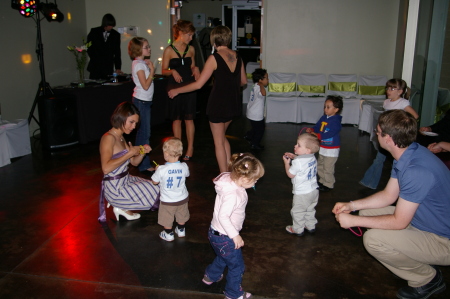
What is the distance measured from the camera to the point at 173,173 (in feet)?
10.3

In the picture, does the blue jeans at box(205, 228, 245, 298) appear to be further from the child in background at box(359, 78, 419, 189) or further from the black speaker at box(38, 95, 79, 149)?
the black speaker at box(38, 95, 79, 149)

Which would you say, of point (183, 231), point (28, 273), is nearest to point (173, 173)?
point (183, 231)

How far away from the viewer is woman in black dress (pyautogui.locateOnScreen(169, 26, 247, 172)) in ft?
13.0

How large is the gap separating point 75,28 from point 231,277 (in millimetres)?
7468

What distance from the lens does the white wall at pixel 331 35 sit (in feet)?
26.7

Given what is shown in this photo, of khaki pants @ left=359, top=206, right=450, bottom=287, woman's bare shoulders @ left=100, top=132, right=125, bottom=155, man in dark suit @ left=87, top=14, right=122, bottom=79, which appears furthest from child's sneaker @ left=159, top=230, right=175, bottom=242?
man in dark suit @ left=87, top=14, right=122, bottom=79

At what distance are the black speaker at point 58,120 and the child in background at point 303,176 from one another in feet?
13.1

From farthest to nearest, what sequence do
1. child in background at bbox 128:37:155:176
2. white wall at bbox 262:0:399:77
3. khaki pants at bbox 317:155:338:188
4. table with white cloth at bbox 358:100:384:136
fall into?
1. white wall at bbox 262:0:399:77
2. table with white cloth at bbox 358:100:384:136
3. child in background at bbox 128:37:155:176
4. khaki pants at bbox 317:155:338:188

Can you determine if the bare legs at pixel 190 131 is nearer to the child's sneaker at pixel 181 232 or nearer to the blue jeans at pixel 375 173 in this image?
the child's sneaker at pixel 181 232

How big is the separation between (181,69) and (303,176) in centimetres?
249

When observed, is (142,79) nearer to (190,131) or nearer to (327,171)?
(190,131)

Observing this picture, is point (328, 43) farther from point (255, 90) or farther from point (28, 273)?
point (28, 273)

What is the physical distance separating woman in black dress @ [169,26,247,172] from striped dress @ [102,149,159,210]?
39.7 inches

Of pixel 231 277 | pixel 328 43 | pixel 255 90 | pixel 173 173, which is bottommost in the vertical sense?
pixel 231 277
